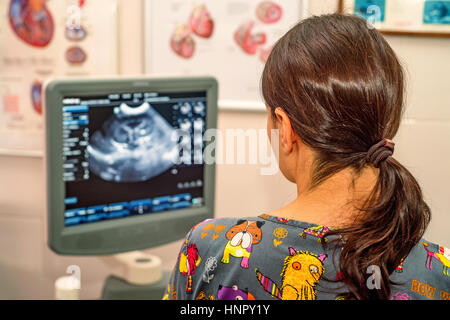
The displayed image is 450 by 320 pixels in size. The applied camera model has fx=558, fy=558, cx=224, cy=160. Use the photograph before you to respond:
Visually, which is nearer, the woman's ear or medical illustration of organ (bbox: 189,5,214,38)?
the woman's ear

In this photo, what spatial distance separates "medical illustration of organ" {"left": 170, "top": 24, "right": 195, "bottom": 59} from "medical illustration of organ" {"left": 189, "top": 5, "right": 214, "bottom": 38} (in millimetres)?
25

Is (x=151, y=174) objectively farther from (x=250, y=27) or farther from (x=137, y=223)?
(x=250, y=27)

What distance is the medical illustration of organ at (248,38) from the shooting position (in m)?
1.76

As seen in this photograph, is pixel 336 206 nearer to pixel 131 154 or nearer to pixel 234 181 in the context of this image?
pixel 131 154

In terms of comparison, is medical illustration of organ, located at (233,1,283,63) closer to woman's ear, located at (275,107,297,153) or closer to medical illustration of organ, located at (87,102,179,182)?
medical illustration of organ, located at (87,102,179,182)

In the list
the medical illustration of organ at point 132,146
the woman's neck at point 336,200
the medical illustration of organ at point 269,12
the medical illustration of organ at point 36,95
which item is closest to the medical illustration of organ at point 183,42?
the medical illustration of organ at point 269,12

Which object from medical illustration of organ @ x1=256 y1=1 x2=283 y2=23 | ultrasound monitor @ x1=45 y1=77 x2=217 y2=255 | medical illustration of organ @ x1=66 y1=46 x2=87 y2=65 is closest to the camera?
ultrasound monitor @ x1=45 y1=77 x2=217 y2=255

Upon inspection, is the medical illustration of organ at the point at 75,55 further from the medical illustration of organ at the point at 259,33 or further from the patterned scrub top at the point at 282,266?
the patterned scrub top at the point at 282,266

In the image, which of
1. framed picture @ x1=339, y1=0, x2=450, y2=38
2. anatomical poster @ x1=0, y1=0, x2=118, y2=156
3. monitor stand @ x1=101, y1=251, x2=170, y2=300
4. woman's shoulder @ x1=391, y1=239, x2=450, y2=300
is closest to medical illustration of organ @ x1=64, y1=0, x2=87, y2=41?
anatomical poster @ x1=0, y1=0, x2=118, y2=156

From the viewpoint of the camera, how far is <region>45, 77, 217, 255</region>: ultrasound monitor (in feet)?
4.62
